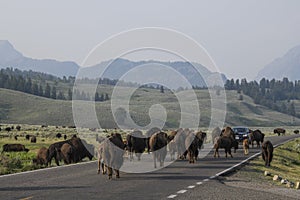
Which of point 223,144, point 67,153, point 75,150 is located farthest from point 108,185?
point 223,144

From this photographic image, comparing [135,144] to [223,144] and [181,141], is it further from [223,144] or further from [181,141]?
[223,144]

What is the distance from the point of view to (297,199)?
15508 millimetres

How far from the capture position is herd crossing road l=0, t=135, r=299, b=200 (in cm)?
1495

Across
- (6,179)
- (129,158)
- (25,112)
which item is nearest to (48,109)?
(25,112)

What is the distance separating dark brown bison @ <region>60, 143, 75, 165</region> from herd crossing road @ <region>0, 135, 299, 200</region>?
4659 millimetres

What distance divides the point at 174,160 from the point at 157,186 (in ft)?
39.1

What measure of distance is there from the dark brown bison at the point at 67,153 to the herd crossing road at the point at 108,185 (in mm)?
4659

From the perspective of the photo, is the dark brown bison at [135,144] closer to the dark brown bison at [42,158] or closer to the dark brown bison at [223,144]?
the dark brown bison at [42,158]

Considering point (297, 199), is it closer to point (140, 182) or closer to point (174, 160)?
point (140, 182)

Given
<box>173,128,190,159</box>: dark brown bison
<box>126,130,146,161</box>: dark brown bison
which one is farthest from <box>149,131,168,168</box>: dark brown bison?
<box>126,130,146,161</box>: dark brown bison

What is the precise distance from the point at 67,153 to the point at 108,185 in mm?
11505

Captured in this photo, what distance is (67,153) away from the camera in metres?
28.5

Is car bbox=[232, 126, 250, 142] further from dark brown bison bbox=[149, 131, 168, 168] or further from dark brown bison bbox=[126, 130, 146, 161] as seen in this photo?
dark brown bison bbox=[149, 131, 168, 168]

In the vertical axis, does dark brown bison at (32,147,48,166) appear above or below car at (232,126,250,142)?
below
